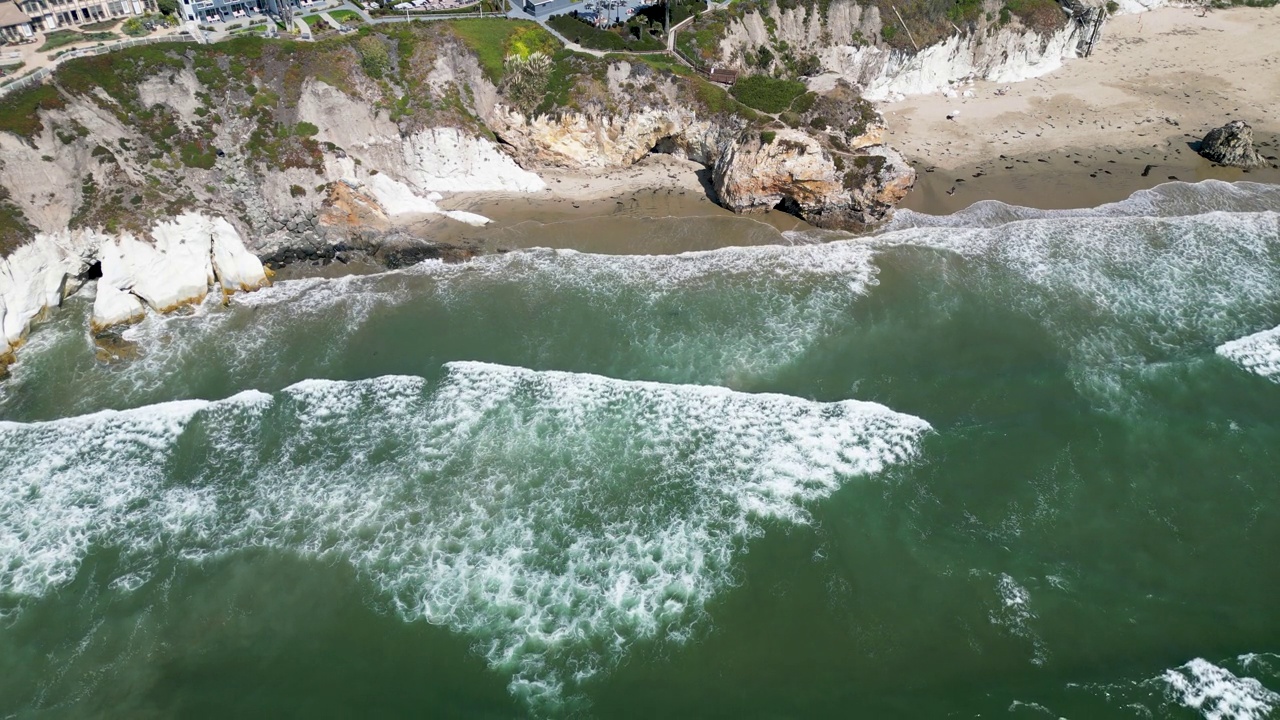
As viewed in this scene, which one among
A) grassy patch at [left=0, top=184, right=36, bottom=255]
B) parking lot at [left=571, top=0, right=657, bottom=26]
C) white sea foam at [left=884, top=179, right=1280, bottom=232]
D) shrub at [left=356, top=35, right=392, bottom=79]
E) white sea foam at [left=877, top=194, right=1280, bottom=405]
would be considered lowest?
white sea foam at [left=877, top=194, right=1280, bottom=405]

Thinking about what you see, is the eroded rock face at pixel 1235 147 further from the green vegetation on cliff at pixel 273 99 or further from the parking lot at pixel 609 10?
the parking lot at pixel 609 10

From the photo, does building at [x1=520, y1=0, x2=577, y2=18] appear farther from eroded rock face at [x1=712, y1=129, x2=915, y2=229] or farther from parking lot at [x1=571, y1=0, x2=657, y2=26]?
eroded rock face at [x1=712, y1=129, x2=915, y2=229]

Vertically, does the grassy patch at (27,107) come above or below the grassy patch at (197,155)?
above

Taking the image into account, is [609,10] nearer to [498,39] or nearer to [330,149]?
[498,39]

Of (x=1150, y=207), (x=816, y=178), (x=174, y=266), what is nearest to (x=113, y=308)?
(x=174, y=266)

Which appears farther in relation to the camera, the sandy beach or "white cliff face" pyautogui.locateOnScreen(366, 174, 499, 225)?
the sandy beach

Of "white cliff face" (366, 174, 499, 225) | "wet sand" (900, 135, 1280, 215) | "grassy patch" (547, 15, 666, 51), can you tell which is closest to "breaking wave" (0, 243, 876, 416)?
"white cliff face" (366, 174, 499, 225)

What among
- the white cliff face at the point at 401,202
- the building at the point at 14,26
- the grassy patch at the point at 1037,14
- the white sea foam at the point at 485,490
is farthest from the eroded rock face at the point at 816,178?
the building at the point at 14,26
